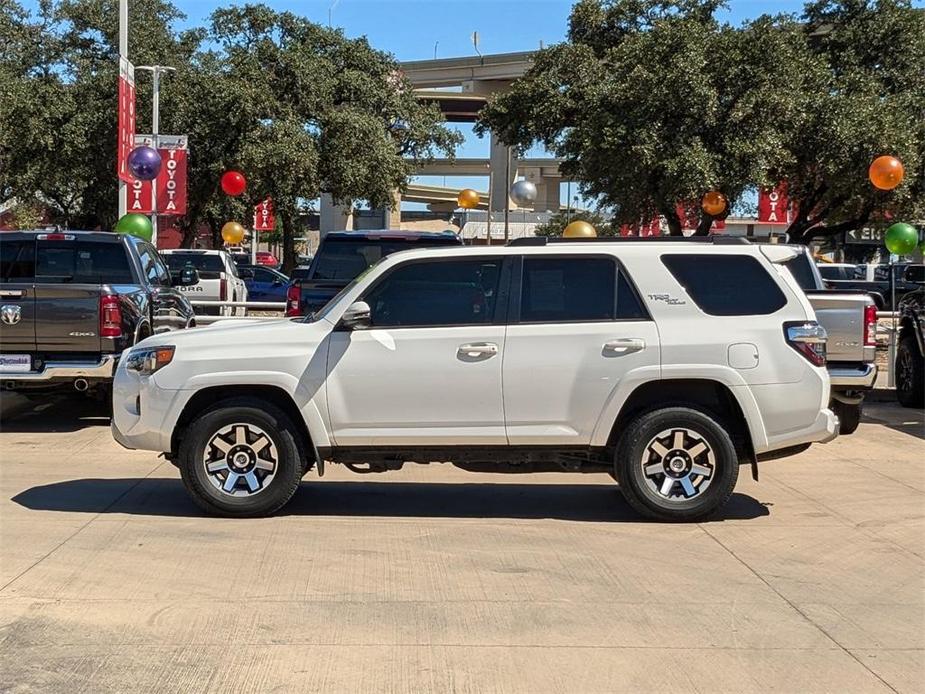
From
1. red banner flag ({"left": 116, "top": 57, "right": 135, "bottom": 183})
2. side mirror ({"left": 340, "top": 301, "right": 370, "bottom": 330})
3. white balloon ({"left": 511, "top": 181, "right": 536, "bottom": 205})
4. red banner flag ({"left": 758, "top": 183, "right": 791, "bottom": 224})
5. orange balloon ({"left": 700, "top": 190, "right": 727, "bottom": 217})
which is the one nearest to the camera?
side mirror ({"left": 340, "top": 301, "right": 370, "bottom": 330})

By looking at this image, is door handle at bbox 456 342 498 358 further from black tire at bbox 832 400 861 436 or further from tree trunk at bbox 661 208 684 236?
tree trunk at bbox 661 208 684 236

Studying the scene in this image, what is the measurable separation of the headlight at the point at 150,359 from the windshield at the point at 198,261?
19594 mm

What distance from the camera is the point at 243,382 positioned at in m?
7.04

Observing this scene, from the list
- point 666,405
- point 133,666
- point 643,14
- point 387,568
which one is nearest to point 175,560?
point 387,568

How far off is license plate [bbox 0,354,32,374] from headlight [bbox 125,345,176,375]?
3730 mm

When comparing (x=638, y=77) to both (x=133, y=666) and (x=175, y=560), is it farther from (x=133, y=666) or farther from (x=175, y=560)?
(x=133, y=666)

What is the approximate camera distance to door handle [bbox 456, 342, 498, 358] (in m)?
7.00

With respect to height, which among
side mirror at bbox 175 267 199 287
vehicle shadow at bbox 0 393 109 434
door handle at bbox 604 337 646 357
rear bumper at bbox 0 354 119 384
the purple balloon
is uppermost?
the purple balloon

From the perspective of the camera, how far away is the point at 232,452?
7.17 m

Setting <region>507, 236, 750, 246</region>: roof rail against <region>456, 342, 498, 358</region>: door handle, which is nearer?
<region>456, 342, 498, 358</region>: door handle

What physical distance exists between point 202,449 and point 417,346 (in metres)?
1.63

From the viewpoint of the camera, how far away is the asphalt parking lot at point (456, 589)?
464 cm

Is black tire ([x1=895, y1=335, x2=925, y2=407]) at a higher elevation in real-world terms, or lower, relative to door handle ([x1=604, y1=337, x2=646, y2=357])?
lower

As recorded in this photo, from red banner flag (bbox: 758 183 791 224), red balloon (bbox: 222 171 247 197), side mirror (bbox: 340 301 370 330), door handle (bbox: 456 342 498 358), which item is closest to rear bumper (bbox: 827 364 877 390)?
door handle (bbox: 456 342 498 358)
